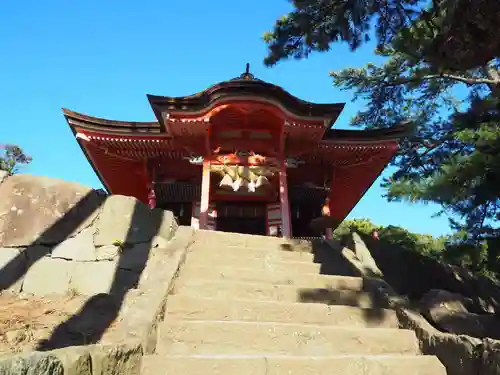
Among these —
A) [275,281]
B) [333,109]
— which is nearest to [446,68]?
[275,281]

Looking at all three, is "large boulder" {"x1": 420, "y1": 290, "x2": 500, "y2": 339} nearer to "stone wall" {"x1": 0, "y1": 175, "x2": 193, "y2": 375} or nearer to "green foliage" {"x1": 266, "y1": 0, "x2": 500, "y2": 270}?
"green foliage" {"x1": 266, "y1": 0, "x2": 500, "y2": 270}

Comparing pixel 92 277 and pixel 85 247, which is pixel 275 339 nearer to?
pixel 92 277

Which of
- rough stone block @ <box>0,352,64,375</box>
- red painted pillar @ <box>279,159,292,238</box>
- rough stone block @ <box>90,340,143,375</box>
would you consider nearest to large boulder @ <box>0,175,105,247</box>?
rough stone block @ <box>90,340,143,375</box>

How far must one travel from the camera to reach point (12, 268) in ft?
15.3

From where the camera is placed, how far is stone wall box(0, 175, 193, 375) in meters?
4.04

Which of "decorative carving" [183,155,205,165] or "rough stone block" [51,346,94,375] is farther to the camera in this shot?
"decorative carving" [183,155,205,165]

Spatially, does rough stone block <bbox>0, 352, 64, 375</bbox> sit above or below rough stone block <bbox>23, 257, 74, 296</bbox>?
below

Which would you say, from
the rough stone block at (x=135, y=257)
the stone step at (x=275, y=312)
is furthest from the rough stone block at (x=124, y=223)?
the stone step at (x=275, y=312)

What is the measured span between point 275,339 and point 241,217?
7.70 metres

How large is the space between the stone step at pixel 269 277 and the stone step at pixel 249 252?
56cm

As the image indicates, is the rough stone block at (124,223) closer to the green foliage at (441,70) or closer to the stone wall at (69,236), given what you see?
the stone wall at (69,236)

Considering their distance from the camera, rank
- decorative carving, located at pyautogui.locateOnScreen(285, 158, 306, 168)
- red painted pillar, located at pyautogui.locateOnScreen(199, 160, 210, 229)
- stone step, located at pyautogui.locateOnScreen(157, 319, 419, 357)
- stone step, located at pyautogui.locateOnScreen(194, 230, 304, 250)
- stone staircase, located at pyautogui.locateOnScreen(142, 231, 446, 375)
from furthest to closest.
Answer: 1. decorative carving, located at pyautogui.locateOnScreen(285, 158, 306, 168)
2. red painted pillar, located at pyautogui.locateOnScreen(199, 160, 210, 229)
3. stone step, located at pyautogui.locateOnScreen(194, 230, 304, 250)
4. stone step, located at pyautogui.locateOnScreen(157, 319, 419, 357)
5. stone staircase, located at pyautogui.locateOnScreen(142, 231, 446, 375)

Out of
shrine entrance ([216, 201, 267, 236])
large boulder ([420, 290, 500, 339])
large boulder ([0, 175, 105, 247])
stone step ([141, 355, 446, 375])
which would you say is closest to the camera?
stone step ([141, 355, 446, 375])

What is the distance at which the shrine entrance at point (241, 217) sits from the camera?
11.0m
